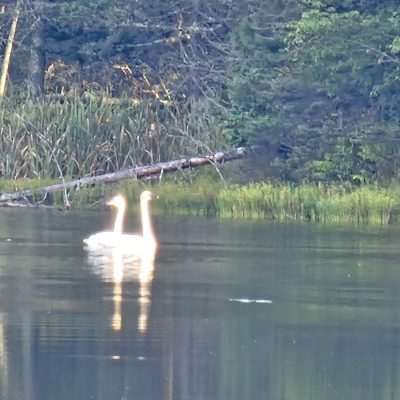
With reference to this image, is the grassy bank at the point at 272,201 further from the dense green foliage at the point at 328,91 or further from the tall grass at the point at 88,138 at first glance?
the tall grass at the point at 88,138

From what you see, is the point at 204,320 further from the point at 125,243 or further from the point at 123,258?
the point at 125,243

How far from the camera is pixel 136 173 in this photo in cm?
3528

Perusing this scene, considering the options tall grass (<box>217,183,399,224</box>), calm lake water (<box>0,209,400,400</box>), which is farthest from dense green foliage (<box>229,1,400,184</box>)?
calm lake water (<box>0,209,400,400</box>)

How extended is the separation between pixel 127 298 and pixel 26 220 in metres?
12.4

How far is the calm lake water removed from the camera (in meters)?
13.0

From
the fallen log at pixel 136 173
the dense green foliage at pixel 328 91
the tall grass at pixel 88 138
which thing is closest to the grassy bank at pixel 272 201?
the fallen log at pixel 136 173

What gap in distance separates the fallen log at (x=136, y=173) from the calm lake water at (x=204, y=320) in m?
6.95

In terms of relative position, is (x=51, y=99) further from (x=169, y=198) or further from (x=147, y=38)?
(x=169, y=198)

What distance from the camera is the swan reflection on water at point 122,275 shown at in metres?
16.6

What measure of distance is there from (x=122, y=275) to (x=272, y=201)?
1092 centimetres

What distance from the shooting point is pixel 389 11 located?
116 feet

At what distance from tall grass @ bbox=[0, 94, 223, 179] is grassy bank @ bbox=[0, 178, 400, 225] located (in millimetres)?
1601

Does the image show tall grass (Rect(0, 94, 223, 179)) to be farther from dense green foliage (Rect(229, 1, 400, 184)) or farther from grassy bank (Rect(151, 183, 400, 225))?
grassy bank (Rect(151, 183, 400, 225))

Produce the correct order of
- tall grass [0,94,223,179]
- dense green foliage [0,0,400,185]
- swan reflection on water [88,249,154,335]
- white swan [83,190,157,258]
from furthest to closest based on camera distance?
tall grass [0,94,223,179]
dense green foliage [0,0,400,185]
white swan [83,190,157,258]
swan reflection on water [88,249,154,335]
